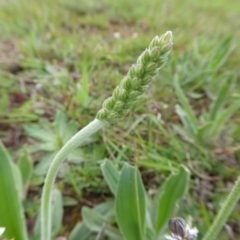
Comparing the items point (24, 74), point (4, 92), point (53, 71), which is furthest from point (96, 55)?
point (4, 92)

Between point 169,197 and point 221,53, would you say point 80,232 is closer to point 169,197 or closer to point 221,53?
point 169,197

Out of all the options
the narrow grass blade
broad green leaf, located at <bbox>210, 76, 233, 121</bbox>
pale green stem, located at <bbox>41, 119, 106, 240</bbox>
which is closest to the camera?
pale green stem, located at <bbox>41, 119, 106, 240</bbox>

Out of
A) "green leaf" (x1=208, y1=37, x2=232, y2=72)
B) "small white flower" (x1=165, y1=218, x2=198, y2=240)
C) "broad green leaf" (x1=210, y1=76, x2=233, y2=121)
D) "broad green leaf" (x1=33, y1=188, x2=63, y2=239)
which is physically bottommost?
"small white flower" (x1=165, y1=218, x2=198, y2=240)

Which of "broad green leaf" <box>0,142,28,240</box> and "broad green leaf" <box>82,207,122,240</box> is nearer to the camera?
"broad green leaf" <box>0,142,28,240</box>

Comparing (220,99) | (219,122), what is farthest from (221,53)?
(219,122)

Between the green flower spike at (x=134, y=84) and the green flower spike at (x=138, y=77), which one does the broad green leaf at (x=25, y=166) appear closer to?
the green flower spike at (x=134, y=84)

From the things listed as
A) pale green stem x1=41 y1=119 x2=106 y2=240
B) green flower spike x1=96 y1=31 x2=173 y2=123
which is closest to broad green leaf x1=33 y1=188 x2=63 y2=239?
pale green stem x1=41 y1=119 x2=106 y2=240

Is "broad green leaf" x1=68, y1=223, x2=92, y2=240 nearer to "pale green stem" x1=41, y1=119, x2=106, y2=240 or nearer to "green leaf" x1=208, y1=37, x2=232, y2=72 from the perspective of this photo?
"pale green stem" x1=41, y1=119, x2=106, y2=240
